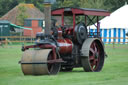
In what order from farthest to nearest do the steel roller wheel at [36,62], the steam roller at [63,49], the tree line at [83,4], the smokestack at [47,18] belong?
the tree line at [83,4] < the smokestack at [47,18] < the steam roller at [63,49] < the steel roller wheel at [36,62]

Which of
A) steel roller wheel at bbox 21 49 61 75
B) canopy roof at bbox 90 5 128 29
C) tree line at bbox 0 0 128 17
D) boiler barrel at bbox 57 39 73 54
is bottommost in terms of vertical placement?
steel roller wheel at bbox 21 49 61 75

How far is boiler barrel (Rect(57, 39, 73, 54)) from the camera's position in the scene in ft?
51.5

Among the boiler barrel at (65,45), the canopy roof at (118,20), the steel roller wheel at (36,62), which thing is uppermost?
the canopy roof at (118,20)

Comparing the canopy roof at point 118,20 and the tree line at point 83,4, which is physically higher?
the tree line at point 83,4

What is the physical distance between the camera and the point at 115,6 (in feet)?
232

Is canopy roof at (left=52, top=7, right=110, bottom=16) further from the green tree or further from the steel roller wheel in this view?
the green tree

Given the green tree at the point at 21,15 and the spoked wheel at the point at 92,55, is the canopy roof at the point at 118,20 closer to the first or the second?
the green tree at the point at 21,15

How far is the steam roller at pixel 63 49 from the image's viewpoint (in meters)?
14.3

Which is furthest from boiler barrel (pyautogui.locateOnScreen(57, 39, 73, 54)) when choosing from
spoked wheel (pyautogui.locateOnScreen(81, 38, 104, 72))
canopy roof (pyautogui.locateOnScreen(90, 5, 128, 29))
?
canopy roof (pyautogui.locateOnScreen(90, 5, 128, 29))

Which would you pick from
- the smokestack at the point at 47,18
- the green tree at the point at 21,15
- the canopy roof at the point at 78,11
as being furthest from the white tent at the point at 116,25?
the smokestack at the point at 47,18

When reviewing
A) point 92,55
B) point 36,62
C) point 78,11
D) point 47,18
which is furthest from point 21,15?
point 36,62

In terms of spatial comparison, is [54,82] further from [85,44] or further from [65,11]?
[65,11]

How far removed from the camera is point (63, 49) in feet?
51.8

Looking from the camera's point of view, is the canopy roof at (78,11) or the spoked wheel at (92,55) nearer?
the spoked wheel at (92,55)
